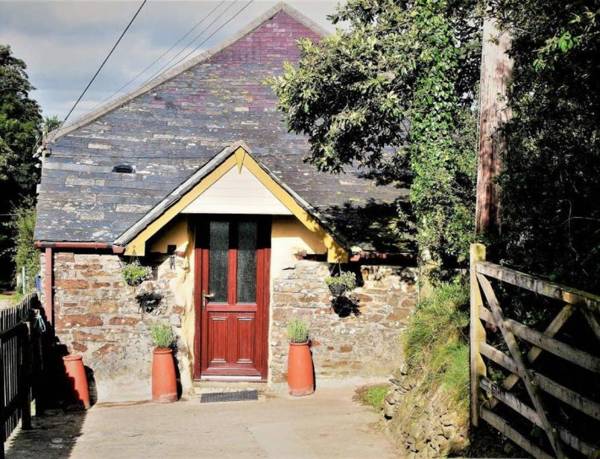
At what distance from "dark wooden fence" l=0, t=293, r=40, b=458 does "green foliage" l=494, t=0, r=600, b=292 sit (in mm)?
5854

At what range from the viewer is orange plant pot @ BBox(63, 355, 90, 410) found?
10516mm

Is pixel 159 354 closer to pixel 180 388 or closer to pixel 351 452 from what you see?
pixel 180 388

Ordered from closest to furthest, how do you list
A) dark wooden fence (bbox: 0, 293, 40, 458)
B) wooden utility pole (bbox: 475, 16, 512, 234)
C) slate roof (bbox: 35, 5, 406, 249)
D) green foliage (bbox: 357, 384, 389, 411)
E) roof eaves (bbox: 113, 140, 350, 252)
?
wooden utility pole (bbox: 475, 16, 512, 234)
dark wooden fence (bbox: 0, 293, 40, 458)
green foliage (bbox: 357, 384, 389, 411)
roof eaves (bbox: 113, 140, 350, 252)
slate roof (bbox: 35, 5, 406, 249)

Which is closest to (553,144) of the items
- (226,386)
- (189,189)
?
(189,189)

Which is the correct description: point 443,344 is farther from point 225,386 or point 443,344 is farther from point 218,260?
point 218,260

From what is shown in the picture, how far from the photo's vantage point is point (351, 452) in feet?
26.5

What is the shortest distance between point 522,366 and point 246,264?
7.25 metres

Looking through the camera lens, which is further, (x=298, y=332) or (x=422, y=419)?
(x=298, y=332)

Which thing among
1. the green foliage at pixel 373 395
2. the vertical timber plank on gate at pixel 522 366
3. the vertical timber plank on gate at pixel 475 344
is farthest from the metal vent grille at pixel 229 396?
the vertical timber plank on gate at pixel 522 366

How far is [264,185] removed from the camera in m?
11.0

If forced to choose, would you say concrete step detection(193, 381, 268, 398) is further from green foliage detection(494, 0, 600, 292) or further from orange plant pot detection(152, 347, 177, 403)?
green foliage detection(494, 0, 600, 292)

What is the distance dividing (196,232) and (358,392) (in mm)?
3801

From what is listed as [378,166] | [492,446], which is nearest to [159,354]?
[378,166]

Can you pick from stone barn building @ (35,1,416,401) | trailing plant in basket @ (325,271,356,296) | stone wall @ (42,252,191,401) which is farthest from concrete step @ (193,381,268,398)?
trailing plant in basket @ (325,271,356,296)
